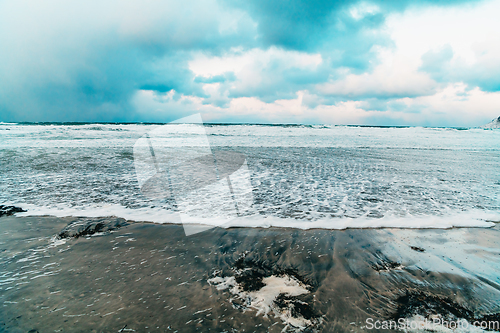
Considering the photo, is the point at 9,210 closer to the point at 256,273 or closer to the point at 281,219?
the point at 256,273

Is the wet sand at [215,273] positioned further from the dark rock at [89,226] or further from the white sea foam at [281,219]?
the white sea foam at [281,219]

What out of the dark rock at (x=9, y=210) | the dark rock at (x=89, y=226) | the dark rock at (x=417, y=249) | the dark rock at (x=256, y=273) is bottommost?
the dark rock at (x=417, y=249)

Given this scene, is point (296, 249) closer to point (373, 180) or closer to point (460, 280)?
point (460, 280)

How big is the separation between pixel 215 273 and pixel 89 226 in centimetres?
253

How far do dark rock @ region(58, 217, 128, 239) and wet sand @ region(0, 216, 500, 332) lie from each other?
1.1 inches

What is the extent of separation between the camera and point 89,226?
3.62m

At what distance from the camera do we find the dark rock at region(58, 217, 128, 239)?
3.40 metres

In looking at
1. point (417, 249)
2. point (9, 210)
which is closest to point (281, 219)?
point (417, 249)

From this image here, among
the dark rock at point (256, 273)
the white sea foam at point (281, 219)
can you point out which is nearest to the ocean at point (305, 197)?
the white sea foam at point (281, 219)

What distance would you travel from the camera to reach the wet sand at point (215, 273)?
1938mm

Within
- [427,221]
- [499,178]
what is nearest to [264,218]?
[427,221]

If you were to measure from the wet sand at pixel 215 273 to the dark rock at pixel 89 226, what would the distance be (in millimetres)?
29

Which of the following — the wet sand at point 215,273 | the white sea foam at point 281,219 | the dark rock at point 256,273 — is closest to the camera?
the wet sand at point 215,273

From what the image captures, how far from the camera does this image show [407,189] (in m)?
5.93
